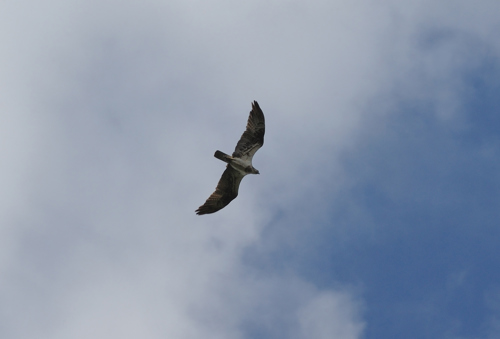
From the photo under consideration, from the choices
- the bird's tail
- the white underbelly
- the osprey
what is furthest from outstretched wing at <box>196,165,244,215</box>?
the bird's tail

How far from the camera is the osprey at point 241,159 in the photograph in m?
42.4

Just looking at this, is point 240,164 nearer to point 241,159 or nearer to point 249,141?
point 241,159

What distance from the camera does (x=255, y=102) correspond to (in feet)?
139

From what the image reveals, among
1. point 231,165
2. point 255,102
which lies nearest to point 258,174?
point 231,165

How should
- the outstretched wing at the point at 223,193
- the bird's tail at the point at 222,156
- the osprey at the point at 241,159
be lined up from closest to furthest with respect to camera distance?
the bird's tail at the point at 222,156 < the osprey at the point at 241,159 < the outstretched wing at the point at 223,193

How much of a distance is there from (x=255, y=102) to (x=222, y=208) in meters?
7.15

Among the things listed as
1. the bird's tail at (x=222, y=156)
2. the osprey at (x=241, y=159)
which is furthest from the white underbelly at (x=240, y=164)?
the bird's tail at (x=222, y=156)

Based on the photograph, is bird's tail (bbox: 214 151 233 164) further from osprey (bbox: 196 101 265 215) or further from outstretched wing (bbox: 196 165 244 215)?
outstretched wing (bbox: 196 165 244 215)

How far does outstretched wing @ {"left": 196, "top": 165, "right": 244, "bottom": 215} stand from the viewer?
142 ft

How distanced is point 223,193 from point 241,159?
2.69 metres

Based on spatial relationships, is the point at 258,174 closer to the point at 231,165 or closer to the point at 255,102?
the point at 231,165

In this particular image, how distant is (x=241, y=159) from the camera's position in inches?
1677

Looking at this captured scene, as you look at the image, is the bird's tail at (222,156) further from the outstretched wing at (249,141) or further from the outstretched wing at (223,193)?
the outstretched wing at (223,193)

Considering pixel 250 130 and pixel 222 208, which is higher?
pixel 250 130
